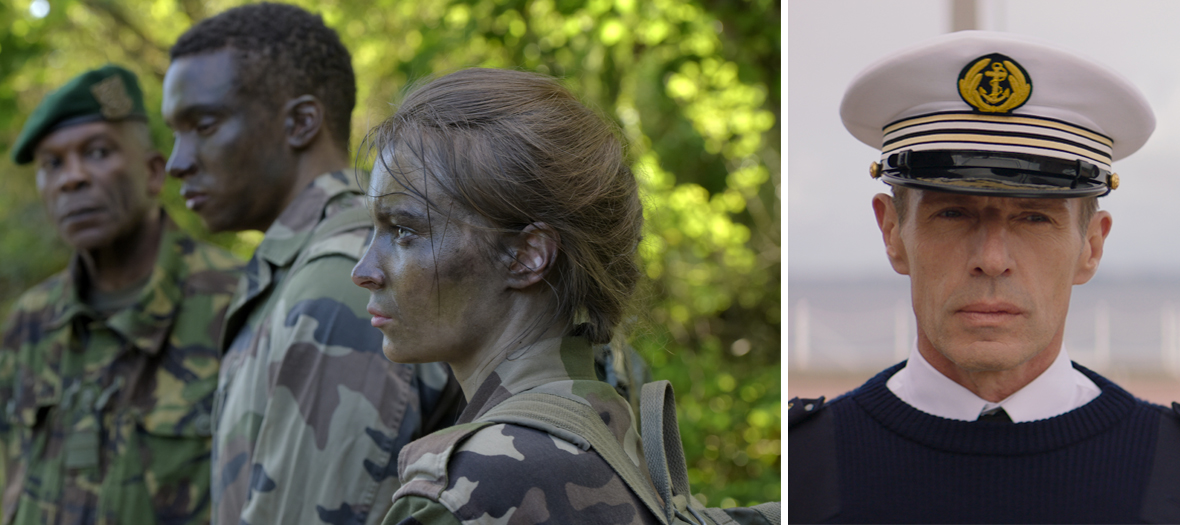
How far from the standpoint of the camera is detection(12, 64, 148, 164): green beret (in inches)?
133

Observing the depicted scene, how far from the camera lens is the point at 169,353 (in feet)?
10.6

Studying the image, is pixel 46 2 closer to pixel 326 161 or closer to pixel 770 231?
pixel 326 161

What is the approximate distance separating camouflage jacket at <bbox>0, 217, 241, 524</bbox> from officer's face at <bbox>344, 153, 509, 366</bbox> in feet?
6.37

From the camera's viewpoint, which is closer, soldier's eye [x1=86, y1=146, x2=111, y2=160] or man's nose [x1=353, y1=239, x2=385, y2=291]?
man's nose [x1=353, y1=239, x2=385, y2=291]

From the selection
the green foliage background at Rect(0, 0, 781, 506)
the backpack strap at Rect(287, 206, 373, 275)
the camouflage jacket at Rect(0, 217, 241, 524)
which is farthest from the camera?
the green foliage background at Rect(0, 0, 781, 506)

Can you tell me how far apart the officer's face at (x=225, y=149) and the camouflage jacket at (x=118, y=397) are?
97 centimetres

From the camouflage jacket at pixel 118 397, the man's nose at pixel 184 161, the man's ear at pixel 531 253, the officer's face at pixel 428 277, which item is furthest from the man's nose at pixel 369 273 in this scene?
the camouflage jacket at pixel 118 397

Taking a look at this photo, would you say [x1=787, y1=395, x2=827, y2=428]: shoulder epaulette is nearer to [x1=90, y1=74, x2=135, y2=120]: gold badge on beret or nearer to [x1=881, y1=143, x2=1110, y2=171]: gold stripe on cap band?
[x1=881, y1=143, x2=1110, y2=171]: gold stripe on cap band

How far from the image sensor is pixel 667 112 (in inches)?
229

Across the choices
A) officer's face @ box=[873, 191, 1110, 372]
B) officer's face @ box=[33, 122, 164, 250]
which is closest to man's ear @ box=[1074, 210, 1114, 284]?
officer's face @ box=[873, 191, 1110, 372]

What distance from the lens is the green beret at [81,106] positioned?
339 centimetres

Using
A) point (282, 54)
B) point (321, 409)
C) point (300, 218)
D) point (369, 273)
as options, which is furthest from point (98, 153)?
point (369, 273)

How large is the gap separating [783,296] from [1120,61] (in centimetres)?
65

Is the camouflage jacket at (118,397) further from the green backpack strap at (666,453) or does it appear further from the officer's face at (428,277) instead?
the green backpack strap at (666,453)
